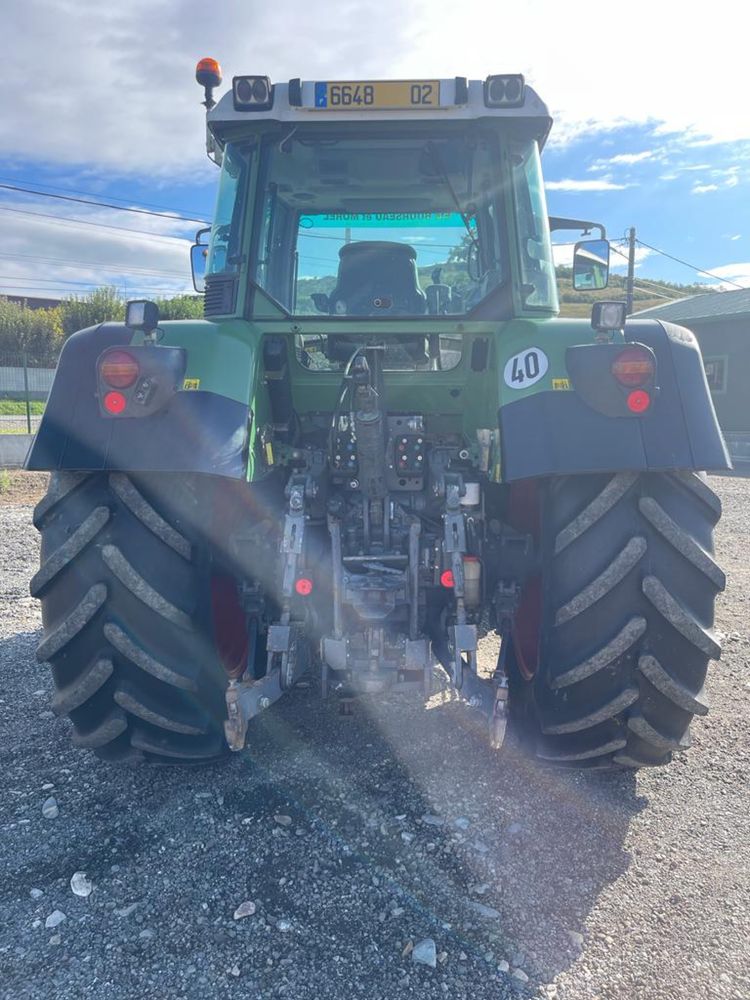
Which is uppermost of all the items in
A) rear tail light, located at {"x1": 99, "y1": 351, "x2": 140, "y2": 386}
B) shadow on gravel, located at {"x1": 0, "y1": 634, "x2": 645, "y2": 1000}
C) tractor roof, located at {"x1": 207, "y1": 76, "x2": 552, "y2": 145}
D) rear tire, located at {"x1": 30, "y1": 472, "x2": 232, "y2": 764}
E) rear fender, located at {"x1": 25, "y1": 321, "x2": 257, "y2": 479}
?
tractor roof, located at {"x1": 207, "y1": 76, "x2": 552, "y2": 145}

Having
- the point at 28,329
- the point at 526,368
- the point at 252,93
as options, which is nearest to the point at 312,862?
the point at 526,368

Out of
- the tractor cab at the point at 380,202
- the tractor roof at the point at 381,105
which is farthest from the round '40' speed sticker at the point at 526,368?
the tractor roof at the point at 381,105

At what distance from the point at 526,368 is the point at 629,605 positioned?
Result: 0.91 meters

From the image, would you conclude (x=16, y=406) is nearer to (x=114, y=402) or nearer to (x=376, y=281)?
(x=376, y=281)

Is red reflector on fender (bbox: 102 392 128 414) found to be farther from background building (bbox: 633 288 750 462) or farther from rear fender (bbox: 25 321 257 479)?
background building (bbox: 633 288 750 462)

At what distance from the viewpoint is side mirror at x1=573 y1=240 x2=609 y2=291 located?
373 cm

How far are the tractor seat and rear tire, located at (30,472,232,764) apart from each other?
133cm

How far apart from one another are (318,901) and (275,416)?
1.94 m

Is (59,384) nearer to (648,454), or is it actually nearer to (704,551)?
(648,454)

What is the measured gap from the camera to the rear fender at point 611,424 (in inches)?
94.3

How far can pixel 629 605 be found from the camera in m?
2.44

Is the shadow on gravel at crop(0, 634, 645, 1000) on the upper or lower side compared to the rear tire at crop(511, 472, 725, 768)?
lower

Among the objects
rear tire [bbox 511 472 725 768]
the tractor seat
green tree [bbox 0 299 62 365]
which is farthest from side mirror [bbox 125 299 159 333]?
green tree [bbox 0 299 62 365]

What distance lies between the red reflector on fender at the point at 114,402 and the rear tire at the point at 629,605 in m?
1.51
